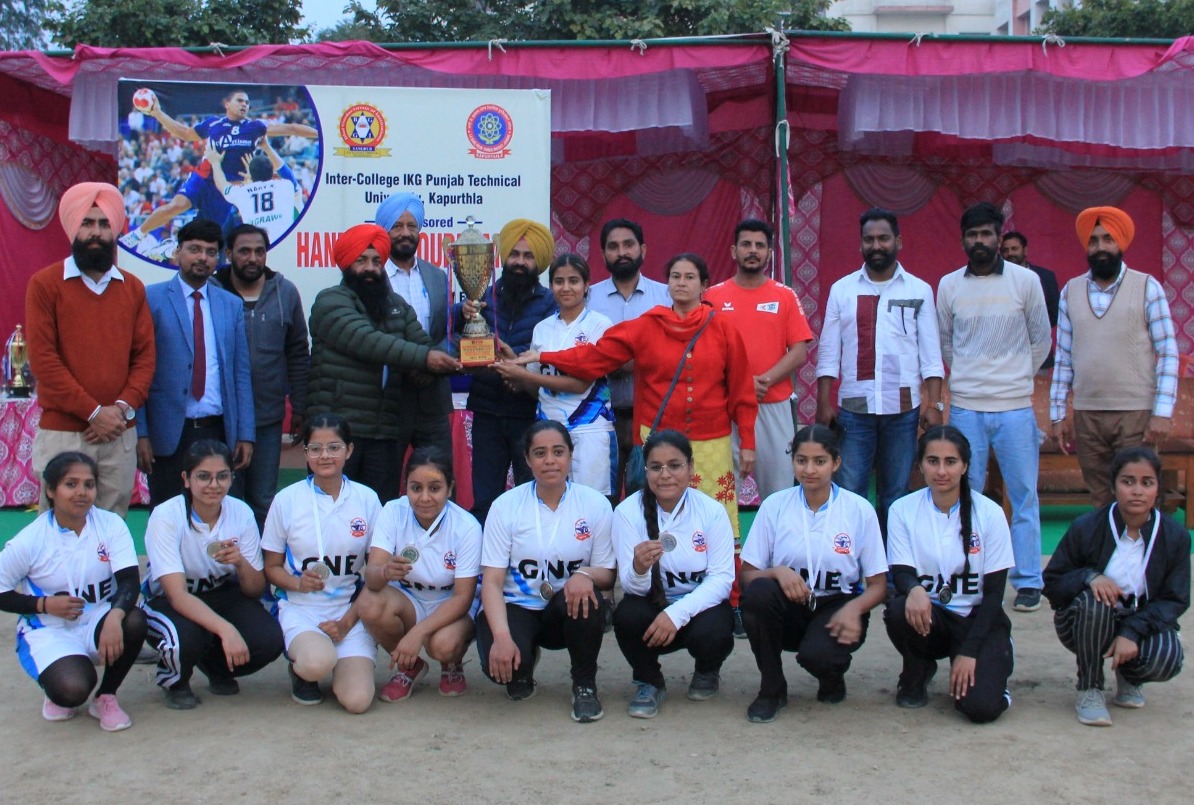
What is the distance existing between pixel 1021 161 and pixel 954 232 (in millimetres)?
748

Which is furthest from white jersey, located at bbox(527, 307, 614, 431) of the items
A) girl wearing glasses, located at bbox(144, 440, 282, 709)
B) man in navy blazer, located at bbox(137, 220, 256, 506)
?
girl wearing glasses, located at bbox(144, 440, 282, 709)

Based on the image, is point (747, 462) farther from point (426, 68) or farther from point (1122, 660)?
point (426, 68)

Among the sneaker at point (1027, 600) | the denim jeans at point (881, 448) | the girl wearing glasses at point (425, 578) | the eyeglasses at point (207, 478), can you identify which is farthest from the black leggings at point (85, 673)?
the sneaker at point (1027, 600)

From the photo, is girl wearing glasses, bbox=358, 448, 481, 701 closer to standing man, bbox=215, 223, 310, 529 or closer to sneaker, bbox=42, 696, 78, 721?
sneaker, bbox=42, 696, 78, 721

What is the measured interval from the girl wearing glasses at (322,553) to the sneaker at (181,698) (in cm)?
33

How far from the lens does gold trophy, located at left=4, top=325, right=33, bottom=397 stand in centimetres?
776

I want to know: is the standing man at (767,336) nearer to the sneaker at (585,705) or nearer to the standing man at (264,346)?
the sneaker at (585,705)

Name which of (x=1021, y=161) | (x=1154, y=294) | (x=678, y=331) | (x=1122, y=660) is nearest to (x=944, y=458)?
(x=1122, y=660)

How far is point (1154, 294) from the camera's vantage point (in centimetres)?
532

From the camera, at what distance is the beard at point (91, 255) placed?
457 centimetres

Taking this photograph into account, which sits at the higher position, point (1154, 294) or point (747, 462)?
point (1154, 294)

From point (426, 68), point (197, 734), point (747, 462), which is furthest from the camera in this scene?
point (426, 68)

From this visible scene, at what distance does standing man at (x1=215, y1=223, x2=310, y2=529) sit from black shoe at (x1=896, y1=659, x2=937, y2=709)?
2684mm

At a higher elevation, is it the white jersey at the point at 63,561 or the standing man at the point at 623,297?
the standing man at the point at 623,297
